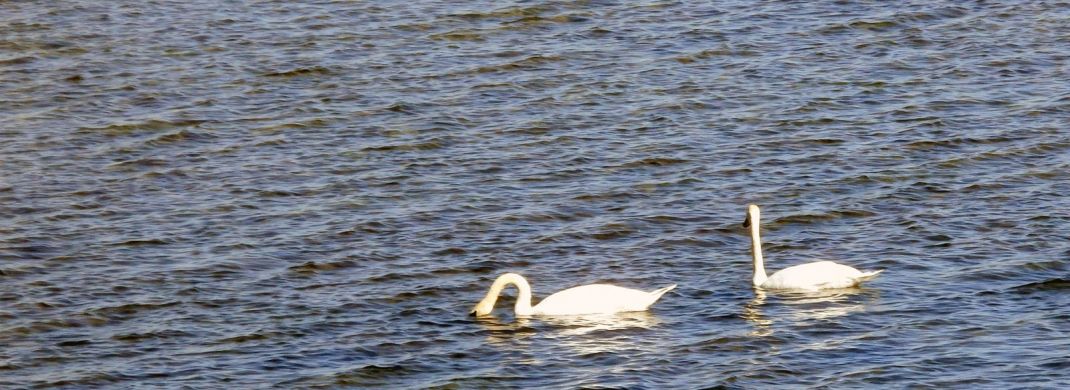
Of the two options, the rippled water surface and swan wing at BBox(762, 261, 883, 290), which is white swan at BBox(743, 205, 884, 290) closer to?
swan wing at BBox(762, 261, 883, 290)

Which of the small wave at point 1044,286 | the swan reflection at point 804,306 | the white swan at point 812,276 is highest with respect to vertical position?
the white swan at point 812,276

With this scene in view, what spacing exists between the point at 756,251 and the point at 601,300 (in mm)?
1599

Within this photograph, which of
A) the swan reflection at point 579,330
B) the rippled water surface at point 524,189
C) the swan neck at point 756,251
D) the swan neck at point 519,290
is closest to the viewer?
the rippled water surface at point 524,189

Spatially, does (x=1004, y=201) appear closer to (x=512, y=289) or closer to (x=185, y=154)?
(x=512, y=289)

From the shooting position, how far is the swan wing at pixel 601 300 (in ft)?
46.9

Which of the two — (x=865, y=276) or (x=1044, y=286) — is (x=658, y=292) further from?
(x=1044, y=286)

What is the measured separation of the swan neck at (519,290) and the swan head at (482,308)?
0.12 feet

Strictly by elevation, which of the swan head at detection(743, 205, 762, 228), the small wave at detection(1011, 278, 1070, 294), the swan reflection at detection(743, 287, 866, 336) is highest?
the swan head at detection(743, 205, 762, 228)

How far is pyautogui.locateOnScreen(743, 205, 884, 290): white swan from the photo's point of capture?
1456 cm

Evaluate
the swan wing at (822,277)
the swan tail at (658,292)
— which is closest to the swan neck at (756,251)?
the swan wing at (822,277)

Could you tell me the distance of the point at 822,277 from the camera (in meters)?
14.6

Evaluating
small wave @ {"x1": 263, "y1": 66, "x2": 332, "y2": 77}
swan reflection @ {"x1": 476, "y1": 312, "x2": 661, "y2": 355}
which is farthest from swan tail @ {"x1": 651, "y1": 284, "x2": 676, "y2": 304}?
small wave @ {"x1": 263, "y1": 66, "x2": 332, "y2": 77}

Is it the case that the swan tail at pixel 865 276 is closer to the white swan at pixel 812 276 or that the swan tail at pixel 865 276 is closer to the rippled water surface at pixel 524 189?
the white swan at pixel 812 276

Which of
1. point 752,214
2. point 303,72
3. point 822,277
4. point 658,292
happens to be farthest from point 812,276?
point 303,72
